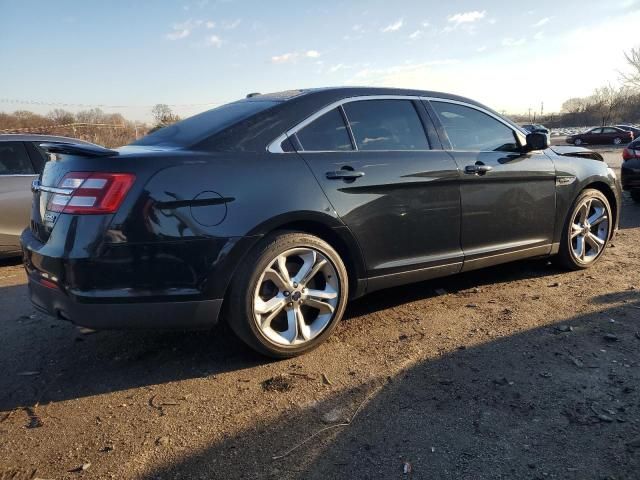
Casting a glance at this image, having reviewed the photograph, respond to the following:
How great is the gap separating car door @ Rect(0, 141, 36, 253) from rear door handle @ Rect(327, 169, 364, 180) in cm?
408

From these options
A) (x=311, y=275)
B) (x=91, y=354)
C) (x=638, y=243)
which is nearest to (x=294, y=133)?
(x=311, y=275)

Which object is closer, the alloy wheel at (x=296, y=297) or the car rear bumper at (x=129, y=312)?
the car rear bumper at (x=129, y=312)

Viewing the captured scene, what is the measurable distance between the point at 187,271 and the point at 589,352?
2.43m

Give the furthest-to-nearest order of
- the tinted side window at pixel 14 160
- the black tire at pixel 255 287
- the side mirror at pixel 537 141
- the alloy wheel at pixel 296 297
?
the tinted side window at pixel 14 160 → the side mirror at pixel 537 141 → the alloy wheel at pixel 296 297 → the black tire at pixel 255 287

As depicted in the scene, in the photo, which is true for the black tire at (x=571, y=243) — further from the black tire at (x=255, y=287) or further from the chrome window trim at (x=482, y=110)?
the black tire at (x=255, y=287)

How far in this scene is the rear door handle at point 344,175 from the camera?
322 centimetres

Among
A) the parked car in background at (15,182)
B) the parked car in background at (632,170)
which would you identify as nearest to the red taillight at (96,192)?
the parked car in background at (15,182)

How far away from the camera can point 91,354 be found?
10.9 ft

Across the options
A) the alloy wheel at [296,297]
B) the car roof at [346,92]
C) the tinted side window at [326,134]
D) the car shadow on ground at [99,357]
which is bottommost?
the car shadow on ground at [99,357]

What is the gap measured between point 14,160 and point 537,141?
5.60m

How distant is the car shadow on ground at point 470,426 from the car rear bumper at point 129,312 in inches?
25.3

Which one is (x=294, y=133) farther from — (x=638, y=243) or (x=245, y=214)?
(x=638, y=243)

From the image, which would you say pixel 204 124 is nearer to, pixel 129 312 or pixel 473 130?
pixel 129 312

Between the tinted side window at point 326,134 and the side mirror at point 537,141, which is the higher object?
the tinted side window at point 326,134
